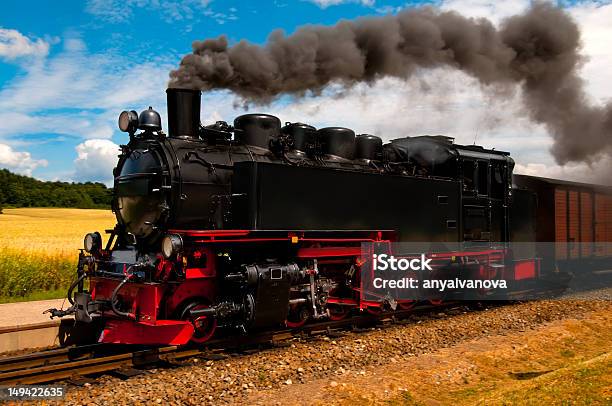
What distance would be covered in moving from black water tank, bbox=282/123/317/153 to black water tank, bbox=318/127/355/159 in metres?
0.39

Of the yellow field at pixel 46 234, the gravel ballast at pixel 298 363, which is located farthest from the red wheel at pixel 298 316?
the yellow field at pixel 46 234

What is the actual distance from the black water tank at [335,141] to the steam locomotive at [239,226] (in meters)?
0.02

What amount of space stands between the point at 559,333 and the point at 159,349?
6.38 metres

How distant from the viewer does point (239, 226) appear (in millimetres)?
7562

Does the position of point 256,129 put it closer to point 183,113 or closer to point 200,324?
point 183,113

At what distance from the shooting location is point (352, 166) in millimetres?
9344

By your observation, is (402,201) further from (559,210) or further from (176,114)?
(559,210)

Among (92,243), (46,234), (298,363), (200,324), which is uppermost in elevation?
(92,243)

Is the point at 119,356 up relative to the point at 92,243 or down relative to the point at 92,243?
down

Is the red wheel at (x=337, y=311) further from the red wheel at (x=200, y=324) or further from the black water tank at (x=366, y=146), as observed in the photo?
the black water tank at (x=366, y=146)

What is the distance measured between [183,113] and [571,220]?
42.3 feet

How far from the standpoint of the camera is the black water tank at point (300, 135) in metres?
8.92

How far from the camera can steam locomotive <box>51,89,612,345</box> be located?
7070 mm

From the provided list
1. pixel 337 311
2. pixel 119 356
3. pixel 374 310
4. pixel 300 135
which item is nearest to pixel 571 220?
pixel 374 310
